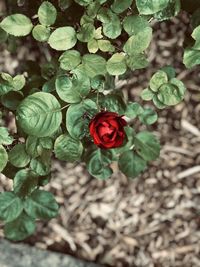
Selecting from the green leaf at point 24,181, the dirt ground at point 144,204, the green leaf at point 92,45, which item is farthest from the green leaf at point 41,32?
the dirt ground at point 144,204

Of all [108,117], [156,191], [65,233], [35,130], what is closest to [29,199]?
[35,130]

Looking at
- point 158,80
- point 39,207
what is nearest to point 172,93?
point 158,80

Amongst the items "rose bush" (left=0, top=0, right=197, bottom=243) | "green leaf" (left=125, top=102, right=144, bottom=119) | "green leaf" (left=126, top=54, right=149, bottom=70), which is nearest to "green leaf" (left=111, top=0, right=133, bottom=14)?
"rose bush" (left=0, top=0, right=197, bottom=243)

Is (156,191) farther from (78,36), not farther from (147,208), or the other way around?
(78,36)

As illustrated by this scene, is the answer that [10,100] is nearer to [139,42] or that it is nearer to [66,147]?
[66,147]

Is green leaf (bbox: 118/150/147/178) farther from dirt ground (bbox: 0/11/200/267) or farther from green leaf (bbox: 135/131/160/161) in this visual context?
dirt ground (bbox: 0/11/200/267)

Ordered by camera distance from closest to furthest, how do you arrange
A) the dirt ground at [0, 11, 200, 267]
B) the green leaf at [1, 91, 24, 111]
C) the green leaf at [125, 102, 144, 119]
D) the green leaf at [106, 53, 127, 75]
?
the green leaf at [106, 53, 127, 75]
the green leaf at [1, 91, 24, 111]
the green leaf at [125, 102, 144, 119]
the dirt ground at [0, 11, 200, 267]

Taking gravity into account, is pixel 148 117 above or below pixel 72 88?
below
